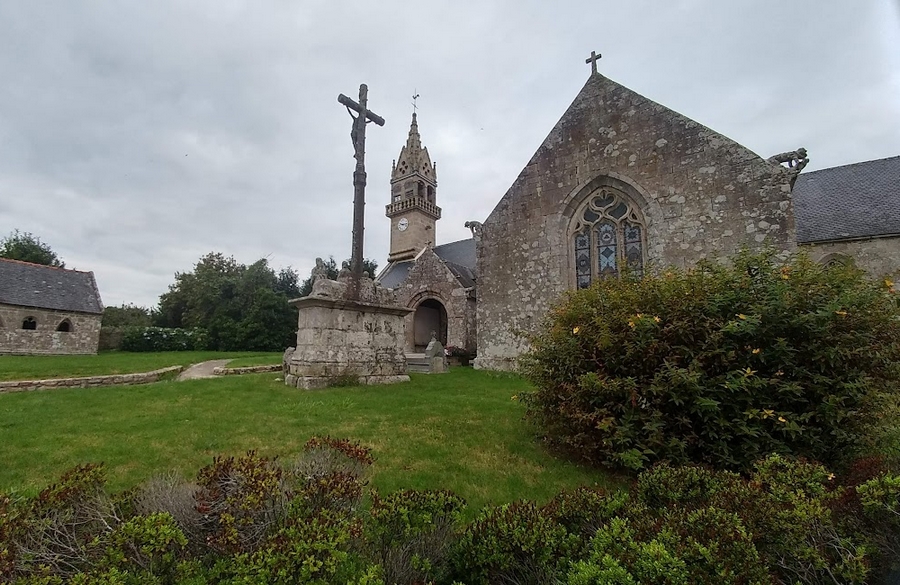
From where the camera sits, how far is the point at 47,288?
24141mm

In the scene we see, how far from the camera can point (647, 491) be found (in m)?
2.61

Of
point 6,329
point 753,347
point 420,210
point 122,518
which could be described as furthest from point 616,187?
point 6,329

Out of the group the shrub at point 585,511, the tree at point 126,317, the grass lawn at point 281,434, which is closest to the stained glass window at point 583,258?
the grass lawn at point 281,434

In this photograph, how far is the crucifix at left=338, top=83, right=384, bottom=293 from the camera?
31.0 ft

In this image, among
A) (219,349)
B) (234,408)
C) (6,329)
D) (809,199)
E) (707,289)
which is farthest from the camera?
(219,349)

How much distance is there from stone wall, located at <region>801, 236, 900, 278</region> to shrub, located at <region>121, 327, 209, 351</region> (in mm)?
31626

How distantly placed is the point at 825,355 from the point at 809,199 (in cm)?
1480

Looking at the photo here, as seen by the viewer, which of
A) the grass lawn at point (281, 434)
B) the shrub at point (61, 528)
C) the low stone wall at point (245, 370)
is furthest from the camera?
the low stone wall at point (245, 370)

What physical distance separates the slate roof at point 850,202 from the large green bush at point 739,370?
11751 mm

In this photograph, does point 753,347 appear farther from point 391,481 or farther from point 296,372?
point 296,372

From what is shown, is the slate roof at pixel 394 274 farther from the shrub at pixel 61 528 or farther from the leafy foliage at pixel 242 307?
the shrub at pixel 61 528

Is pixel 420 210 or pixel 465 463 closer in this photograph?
pixel 465 463

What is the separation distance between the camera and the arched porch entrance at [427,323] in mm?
20375

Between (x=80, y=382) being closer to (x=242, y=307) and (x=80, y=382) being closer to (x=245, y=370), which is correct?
(x=245, y=370)
